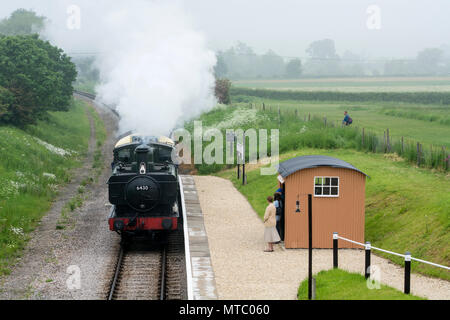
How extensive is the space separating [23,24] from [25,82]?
8302cm

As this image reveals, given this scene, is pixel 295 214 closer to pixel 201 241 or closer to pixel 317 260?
pixel 317 260

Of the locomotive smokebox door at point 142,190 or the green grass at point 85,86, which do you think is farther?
the green grass at point 85,86

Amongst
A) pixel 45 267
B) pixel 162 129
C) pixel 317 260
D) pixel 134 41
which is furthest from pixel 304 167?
pixel 134 41

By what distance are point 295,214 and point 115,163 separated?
6.26m

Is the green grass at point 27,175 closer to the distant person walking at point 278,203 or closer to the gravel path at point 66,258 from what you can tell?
the gravel path at point 66,258

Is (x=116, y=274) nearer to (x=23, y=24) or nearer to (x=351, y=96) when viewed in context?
(x=351, y=96)

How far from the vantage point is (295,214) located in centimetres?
1778

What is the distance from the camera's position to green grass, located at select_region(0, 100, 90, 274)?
20.2 meters

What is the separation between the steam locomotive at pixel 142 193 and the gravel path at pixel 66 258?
1.24 metres

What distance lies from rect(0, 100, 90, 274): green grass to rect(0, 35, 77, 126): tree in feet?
4.89

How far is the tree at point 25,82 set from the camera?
41869 mm

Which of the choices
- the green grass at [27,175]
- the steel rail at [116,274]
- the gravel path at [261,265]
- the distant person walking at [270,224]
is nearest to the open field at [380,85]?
the green grass at [27,175]
